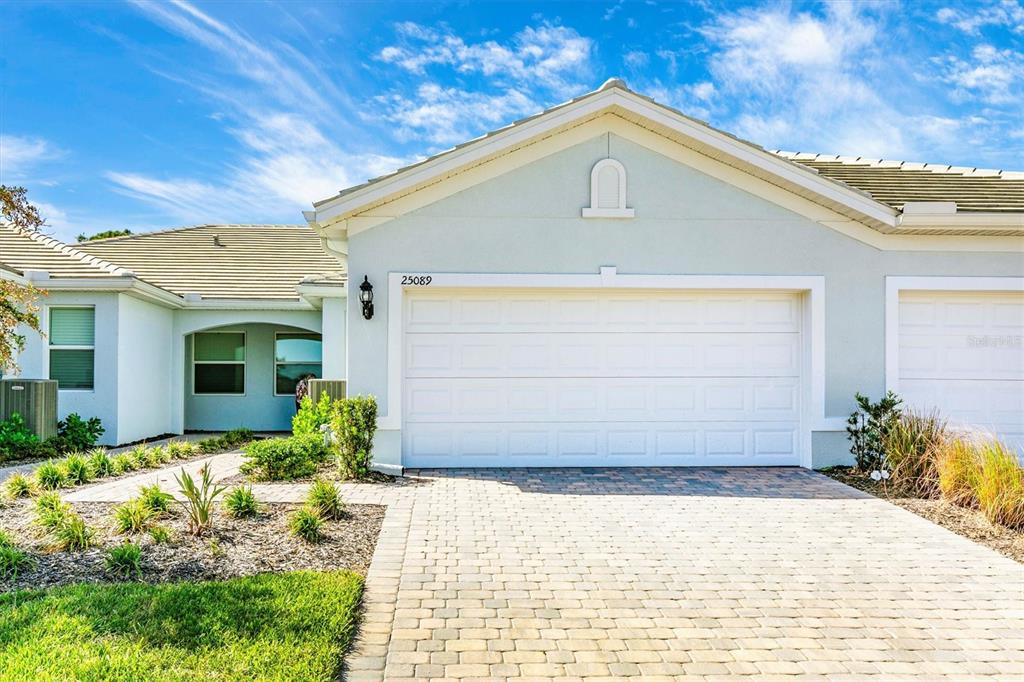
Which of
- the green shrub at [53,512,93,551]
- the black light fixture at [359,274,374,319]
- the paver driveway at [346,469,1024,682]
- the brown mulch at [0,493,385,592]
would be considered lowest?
the paver driveway at [346,469,1024,682]

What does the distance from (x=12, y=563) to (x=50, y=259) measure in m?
9.70

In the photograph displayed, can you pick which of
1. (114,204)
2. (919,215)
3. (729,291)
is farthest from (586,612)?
(114,204)

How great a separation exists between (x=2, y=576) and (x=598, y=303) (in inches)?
284

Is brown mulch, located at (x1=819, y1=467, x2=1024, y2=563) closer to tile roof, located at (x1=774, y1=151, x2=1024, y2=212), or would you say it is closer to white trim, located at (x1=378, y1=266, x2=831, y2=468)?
white trim, located at (x1=378, y1=266, x2=831, y2=468)

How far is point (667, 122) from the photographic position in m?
8.83

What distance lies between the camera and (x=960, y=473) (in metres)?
7.30

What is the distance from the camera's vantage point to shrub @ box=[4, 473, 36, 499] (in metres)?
7.55

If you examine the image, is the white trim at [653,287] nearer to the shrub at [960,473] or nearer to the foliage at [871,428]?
the foliage at [871,428]

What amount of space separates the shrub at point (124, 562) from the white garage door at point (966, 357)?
32.5 ft

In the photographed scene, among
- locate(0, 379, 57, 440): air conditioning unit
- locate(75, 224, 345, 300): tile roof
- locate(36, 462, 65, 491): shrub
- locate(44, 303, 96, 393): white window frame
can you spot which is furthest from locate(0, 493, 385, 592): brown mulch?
locate(75, 224, 345, 300): tile roof

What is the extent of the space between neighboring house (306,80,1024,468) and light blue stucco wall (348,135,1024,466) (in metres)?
0.03

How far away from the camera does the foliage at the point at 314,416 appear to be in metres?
11.0

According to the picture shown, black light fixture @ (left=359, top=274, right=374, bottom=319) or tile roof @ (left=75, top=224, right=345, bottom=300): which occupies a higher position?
tile roof @ (left=75, top=224, right=345, bottom=300)

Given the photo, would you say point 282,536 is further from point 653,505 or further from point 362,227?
point 362,227
